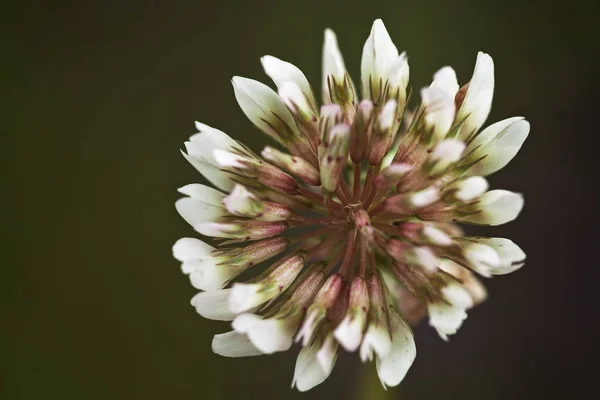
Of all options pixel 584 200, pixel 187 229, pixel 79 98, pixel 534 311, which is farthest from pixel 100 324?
pixel 584 200

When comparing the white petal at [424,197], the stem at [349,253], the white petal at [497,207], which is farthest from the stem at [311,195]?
the white petal at [497,207]

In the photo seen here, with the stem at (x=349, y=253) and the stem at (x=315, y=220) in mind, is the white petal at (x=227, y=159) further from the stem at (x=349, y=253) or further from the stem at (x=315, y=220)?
the stem at (x=349, y=253)

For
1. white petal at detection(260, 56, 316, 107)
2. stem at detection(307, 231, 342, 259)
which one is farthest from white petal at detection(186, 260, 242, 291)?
white petal at detection(260, 56, 316, 107)

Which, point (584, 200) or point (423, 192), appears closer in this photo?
point (423, 192)

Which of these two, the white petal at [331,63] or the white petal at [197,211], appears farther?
the white petal at [197,211]

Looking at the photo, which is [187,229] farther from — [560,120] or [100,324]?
[560,120]

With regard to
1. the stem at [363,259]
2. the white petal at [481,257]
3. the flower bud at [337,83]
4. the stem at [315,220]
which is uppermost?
the flower bud at [337,83]
